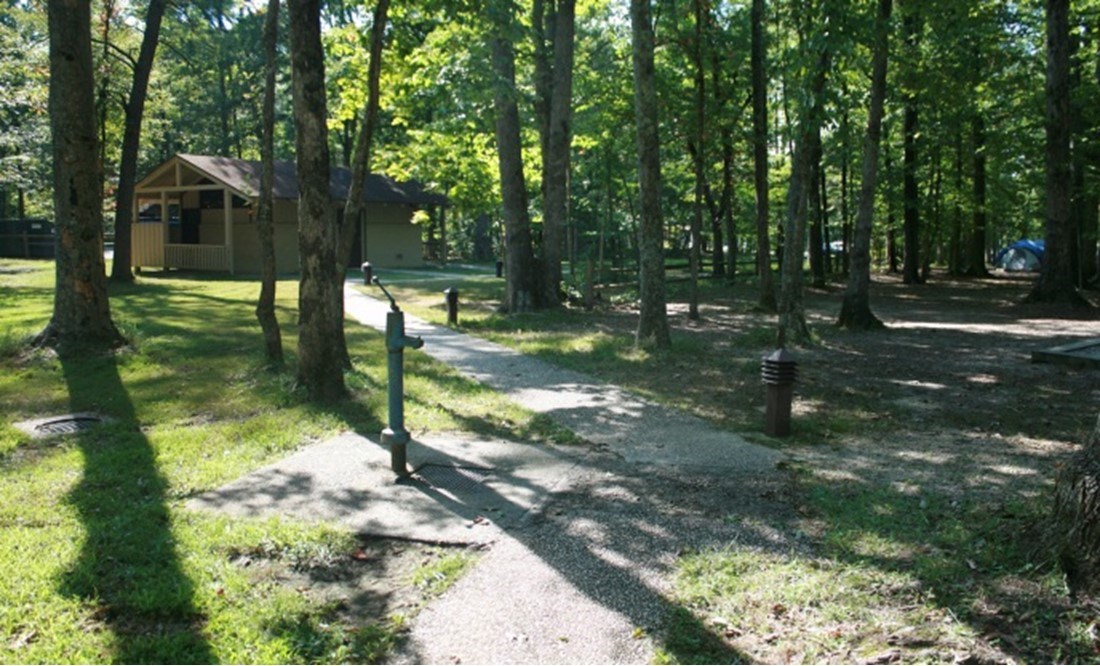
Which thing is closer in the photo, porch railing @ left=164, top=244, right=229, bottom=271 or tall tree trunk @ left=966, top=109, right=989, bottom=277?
tall tree trunk @ left=966, top=109, right=989, bottom=277

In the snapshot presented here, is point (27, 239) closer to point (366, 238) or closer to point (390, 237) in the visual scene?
point (366, 238)

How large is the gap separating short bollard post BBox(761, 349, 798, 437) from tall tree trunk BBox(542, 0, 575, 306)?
10650 millimetres

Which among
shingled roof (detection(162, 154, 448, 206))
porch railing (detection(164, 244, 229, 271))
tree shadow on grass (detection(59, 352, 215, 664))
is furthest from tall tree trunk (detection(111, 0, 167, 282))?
tree shadow on grass (detection(59, 352, 215, 664))

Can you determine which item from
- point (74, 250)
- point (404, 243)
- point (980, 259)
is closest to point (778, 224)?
point (980, 259)

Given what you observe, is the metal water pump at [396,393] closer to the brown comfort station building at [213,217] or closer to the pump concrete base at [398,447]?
the pump concrete base at [398,447]

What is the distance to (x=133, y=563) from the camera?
3.95 m

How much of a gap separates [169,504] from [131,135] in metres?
19.5

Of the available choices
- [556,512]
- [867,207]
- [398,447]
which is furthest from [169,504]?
[867,207]

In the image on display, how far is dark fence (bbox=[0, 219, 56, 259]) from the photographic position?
116 feet

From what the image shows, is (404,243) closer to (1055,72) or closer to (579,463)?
(1055,72)

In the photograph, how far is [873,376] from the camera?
946 cm

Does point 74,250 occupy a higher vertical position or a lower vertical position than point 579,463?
higher

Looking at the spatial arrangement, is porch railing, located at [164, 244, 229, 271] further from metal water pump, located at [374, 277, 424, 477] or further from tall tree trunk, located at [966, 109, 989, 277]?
metal water pump, located at [374, 277, 424, 477]

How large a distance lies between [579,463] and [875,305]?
15.5m
